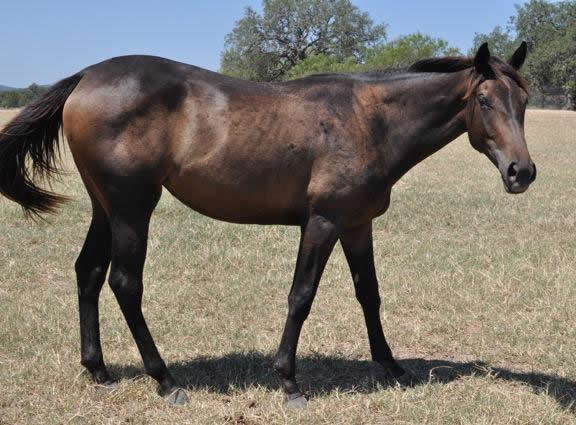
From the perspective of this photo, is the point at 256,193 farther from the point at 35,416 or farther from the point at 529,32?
the point at 529,32

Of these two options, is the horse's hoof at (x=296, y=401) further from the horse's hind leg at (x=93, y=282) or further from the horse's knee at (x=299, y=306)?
the horse's hind leg at (x=93, y=282)

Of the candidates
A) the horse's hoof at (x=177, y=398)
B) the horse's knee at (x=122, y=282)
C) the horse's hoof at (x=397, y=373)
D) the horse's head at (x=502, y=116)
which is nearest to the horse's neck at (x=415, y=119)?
the horse's head at (x=502, y=116)

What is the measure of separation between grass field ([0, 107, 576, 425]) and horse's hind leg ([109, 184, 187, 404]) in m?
0.19

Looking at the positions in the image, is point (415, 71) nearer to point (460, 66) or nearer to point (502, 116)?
point (460, 66)

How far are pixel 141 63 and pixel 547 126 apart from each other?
3192 centimetres

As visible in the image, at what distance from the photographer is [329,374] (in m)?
4.57

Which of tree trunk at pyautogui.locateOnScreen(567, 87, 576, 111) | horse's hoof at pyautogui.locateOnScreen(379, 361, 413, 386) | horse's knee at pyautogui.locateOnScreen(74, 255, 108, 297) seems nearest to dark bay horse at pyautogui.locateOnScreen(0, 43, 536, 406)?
horse's knee at pyautogui.locateOnScreen(74, 255, 108, 297)

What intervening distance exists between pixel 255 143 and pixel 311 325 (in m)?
2.01

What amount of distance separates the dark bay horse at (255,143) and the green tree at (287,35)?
197 feet

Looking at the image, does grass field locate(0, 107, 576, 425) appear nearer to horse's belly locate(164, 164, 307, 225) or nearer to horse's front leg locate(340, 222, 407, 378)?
horse's front leg locate(340, 222, 407, 378)

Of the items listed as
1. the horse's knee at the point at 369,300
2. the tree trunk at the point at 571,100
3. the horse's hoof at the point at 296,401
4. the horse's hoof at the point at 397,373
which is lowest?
the horse's hoof at the point at 296,401

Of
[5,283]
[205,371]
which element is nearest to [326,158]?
[205,371]

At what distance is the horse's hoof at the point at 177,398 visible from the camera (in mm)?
3994

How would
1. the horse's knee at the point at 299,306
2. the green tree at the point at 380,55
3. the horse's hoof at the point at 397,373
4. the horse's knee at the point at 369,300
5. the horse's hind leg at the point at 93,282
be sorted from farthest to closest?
the green tree at the point at 380,55 < the horse's knee at the point at 369,300 < the horse's hoof at the point at 397,373 < the horse's hind leg at the point at 93,282 < the horse's knee at the point at 299,306
